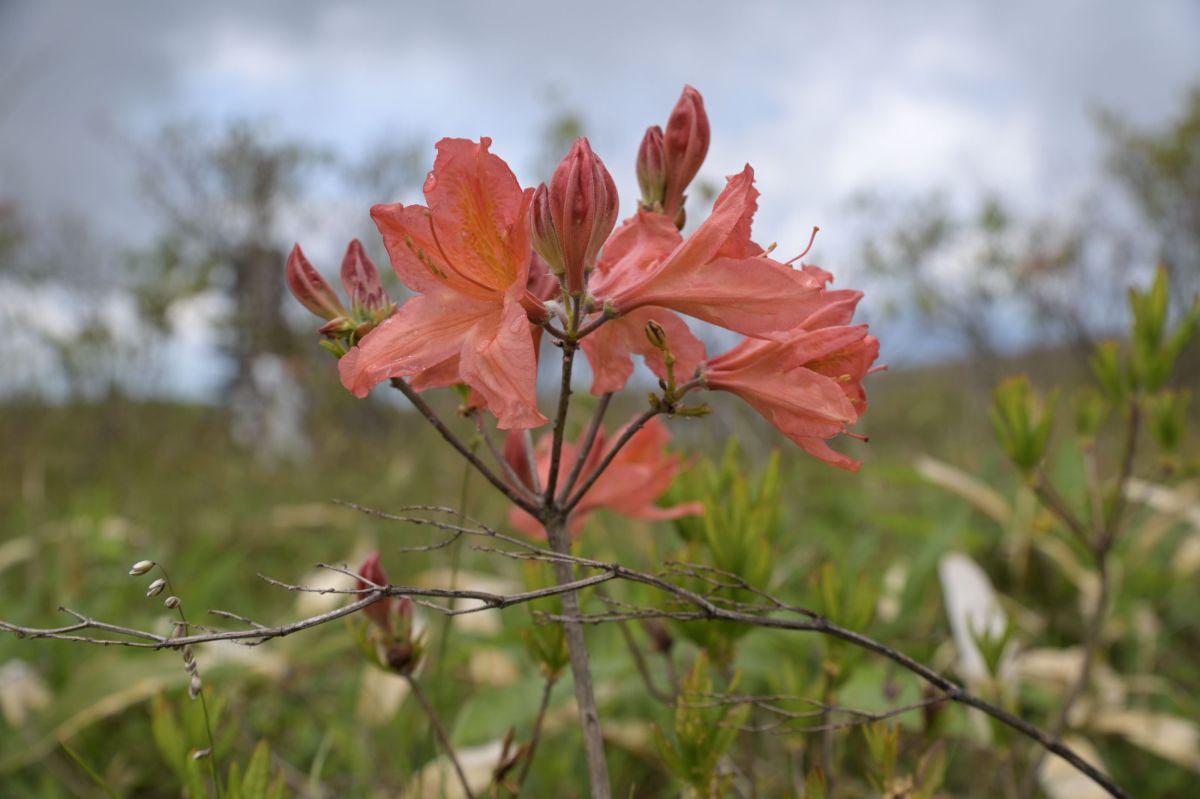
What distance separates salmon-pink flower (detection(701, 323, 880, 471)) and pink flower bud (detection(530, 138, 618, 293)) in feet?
0.53

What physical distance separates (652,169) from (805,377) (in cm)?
28

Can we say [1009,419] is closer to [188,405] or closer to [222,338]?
[188,405]

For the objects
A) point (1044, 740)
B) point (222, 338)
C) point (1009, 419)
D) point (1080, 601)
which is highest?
point (222, 338)

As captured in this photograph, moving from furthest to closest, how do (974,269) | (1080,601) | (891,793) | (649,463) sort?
(974,269) → (1080,601) → (649,463) → (891,793)

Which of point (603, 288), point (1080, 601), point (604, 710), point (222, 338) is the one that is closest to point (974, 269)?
point (1080, 601)

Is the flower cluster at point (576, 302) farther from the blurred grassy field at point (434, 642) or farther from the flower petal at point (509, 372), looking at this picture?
the blurred grassy field at point (434, 642)

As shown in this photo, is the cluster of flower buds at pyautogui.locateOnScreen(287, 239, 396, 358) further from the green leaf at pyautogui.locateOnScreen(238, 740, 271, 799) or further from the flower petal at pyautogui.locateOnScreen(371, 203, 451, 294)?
the green leaf at pyautogui.locateOnScreen(238, 740, 271, 799)

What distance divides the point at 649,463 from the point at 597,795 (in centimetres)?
41

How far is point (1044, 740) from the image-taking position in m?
0.77

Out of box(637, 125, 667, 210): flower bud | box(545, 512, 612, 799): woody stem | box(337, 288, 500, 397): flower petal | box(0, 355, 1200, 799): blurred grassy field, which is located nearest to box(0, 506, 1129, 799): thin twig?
box(545, 512, 612, 799): woody stem

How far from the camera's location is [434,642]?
189cm

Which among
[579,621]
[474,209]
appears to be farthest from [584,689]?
[474,209]

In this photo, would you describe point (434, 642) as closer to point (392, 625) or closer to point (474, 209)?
point (392, 625)

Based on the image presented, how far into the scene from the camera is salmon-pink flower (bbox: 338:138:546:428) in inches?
28.2
